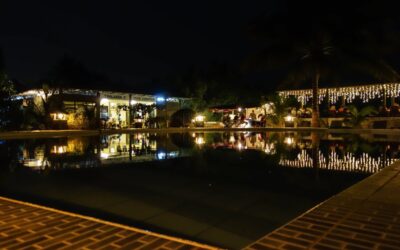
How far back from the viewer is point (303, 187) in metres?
5.19

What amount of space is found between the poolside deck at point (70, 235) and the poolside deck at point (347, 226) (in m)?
0.67

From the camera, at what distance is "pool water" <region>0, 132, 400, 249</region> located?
3664 millimetres

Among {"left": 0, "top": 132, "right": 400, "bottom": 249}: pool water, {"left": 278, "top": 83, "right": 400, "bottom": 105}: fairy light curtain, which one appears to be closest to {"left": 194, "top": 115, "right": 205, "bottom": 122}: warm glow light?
{"left": 278, "top": 83, "right": 400, "bottom": 105}: fairy light curtain

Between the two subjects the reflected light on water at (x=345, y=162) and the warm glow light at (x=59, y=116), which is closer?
the reflected light on water at (x=345, y=162)

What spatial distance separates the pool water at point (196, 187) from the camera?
366 centimetres

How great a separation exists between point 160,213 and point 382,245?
7.68 ft

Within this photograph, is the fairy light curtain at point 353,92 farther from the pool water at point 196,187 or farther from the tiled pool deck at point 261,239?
the tiled pool deck at point 261,239

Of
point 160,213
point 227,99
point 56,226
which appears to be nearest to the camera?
point 56,226

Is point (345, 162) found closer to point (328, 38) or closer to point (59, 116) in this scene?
point (328, 38)

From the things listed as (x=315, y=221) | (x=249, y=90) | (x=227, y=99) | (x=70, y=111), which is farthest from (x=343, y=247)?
(x=249, y=90)

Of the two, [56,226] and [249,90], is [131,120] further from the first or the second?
[56,226]

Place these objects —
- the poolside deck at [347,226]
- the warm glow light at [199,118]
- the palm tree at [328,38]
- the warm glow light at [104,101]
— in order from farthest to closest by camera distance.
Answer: the warm glow light at [104,101] < the warm glow light at [199,118] < the palm tree at [328,38] < the poolside deck at [347,226]

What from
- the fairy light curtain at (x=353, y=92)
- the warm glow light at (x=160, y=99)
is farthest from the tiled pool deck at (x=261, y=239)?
the warm glow light at (x=160, y=99)

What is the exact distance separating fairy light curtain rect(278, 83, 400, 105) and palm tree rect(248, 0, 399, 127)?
13.9 feet
